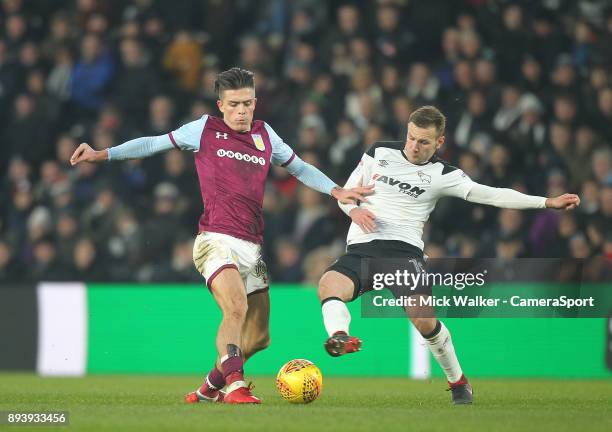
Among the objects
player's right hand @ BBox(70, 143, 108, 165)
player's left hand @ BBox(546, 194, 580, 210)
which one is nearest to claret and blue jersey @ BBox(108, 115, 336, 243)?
player's right hand @ BBox(70, 143, 108, 165)

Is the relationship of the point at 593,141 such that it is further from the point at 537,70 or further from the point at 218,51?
the point at 218,51

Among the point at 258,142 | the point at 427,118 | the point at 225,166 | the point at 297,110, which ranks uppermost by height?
the point at 297,110

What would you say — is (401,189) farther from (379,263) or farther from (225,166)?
(225,166)

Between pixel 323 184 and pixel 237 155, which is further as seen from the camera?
pixel 323 184

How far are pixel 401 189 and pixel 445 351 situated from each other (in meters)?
1.16

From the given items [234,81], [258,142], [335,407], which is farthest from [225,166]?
[335,407]

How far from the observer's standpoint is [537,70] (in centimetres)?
1442

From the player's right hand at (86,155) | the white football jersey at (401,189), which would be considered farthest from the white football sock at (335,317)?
the player's right hand at (86,155)

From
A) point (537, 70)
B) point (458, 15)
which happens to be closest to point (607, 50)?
point (537, 70)

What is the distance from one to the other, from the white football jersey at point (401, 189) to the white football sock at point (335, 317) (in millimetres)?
671

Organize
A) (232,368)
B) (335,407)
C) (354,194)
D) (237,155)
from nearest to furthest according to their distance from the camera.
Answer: (232,368)
(335,407)
(354,194)
(237,155)

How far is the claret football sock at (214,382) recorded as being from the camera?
8.35m

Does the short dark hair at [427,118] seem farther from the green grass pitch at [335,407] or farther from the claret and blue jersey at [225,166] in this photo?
the green grass pitch at [335,407]

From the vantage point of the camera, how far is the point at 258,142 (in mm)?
8680
